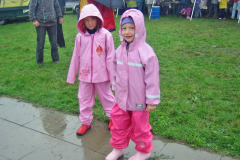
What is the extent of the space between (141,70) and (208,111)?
174cm

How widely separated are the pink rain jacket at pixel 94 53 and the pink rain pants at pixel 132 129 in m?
0.64

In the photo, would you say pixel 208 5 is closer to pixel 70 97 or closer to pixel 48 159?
pixel 70 97

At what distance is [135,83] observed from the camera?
2703 mm

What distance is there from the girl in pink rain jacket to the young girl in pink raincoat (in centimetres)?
53

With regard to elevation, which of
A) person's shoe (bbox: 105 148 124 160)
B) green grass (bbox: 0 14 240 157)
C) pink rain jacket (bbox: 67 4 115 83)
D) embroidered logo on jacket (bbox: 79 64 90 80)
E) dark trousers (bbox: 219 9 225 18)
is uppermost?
dark trousers (bbox: 219 9 225 18)

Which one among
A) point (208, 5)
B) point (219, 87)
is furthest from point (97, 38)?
point (208, 5)

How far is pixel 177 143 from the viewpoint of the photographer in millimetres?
3219

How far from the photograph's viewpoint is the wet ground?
3.06 meters

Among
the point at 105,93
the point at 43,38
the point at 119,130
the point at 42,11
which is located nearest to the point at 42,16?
the point at 42,11

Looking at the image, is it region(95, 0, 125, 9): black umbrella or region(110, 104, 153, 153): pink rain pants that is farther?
region(95, 0, 125, 9): black umbrella

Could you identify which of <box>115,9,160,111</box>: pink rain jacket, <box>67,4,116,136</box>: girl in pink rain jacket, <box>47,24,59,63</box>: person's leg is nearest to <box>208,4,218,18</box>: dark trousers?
<box>47,24,59,63</box>: person's leg

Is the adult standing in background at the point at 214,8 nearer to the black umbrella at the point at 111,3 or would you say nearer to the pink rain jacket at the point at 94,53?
the black umbrella at the point at 111,3

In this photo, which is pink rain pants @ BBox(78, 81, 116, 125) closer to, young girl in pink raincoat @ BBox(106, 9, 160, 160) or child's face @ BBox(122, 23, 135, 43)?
young girl in pink raincoat @ BBox(106, 9, 160, 160)

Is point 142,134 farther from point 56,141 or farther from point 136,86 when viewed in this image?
point 56,141
